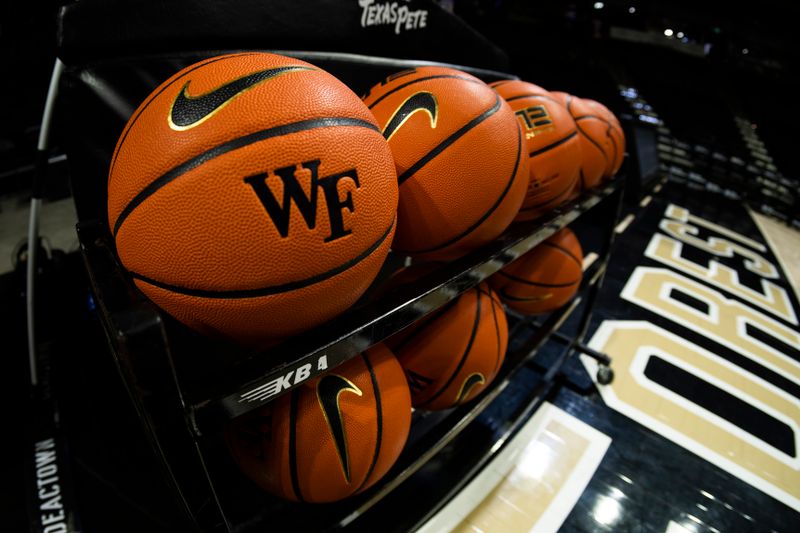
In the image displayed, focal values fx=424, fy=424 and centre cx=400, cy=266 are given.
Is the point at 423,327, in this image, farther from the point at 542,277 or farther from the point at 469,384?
the point at 542,277

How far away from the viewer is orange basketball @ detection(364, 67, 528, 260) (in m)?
0.77

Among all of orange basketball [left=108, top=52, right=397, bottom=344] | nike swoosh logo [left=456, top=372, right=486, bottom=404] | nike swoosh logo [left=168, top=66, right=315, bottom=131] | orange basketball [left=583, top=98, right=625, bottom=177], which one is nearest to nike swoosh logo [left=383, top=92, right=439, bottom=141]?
orange basketball [left=108, top=52, right=397, bottom=344]

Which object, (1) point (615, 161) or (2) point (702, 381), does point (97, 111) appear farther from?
(2) point (702, 381)

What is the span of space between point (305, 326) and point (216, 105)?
314mm

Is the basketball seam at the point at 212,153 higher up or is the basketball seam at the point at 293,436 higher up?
the basketball seam at the point at 212,153

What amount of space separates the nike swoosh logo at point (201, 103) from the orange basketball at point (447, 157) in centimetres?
30

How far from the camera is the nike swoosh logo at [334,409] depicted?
74cm

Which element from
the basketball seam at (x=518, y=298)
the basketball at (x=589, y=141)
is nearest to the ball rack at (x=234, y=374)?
the basketball at (x=589, y=141)

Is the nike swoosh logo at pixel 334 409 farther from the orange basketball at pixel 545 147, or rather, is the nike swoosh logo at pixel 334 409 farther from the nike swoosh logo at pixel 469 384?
the orange basketball at pixel 545 147

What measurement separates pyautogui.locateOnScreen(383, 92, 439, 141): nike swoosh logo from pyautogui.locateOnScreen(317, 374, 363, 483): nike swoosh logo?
0.46 m

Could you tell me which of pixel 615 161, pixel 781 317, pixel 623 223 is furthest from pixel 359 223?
pixel 623 223

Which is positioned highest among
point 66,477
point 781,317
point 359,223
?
point 359,223

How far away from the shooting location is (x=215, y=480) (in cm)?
99

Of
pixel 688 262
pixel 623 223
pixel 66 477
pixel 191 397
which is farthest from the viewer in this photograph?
pixel 623 223
